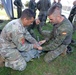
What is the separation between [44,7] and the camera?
6.67 m

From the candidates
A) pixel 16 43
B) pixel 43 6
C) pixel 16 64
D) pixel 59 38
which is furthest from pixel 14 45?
pixel 43 6

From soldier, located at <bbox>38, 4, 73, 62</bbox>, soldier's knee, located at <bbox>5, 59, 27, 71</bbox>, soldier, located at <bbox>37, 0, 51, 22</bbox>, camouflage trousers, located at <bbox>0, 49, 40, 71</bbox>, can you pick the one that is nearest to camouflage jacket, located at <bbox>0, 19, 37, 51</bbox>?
camouflage trousers, located at <bbox>0, 49, 40, 71</bbox>

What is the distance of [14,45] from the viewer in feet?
10.9

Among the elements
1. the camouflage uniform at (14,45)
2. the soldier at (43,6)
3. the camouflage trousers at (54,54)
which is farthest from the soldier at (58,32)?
the soldier at (43,6)

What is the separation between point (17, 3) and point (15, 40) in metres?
4.40

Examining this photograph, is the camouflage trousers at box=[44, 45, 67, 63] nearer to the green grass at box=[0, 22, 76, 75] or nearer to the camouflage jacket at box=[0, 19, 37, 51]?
the green grass at box=[0, 22, 76, 75]

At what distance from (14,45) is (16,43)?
160 millimetres

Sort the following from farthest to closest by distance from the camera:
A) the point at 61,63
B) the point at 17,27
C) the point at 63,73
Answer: the point at 61,63 → the point at 63,73 → the point at 17,27

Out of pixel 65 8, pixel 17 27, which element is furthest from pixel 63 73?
pixel 65 8

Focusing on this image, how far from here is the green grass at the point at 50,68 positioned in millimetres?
3434

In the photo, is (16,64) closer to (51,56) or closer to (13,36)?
(13,36)

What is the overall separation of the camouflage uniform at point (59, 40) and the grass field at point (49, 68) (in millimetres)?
182

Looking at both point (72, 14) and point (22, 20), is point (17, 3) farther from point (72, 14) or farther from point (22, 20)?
point (22, 20)

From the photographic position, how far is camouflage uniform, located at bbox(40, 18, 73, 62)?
10.9 feet
